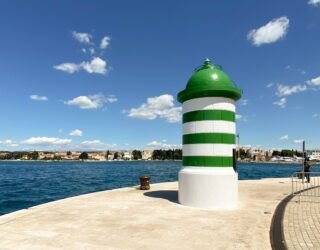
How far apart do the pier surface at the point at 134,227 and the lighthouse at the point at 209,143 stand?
667 mm

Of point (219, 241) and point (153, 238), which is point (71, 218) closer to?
point (153, 238)

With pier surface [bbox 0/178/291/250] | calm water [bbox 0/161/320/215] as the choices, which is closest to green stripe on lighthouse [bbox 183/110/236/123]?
pier surface [bbox 0/178/291/250]

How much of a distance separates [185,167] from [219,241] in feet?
16.1

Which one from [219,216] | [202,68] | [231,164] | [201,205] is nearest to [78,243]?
[219,216]

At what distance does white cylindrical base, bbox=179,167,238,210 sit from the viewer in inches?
410

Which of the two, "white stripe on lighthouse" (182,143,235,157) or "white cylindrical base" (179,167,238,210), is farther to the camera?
"white stripe on lighthouse" (182,143,235,157)

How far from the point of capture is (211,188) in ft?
34.3

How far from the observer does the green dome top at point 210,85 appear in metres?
10.9

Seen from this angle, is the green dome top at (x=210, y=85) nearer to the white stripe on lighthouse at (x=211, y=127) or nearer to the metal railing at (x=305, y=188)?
the white stripe on lighthouse at (x=211, y=127)

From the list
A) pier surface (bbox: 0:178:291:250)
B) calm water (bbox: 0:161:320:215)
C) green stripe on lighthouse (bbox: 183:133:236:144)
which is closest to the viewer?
pier surface (bbox: 0:178:291:250)

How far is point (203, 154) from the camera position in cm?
1081

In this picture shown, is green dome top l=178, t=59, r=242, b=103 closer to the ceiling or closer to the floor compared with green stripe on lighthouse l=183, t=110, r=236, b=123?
closer to the ceiling

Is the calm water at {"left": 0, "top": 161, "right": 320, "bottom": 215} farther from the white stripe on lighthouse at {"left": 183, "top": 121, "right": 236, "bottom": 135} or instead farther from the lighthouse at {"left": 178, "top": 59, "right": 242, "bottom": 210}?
the white stripe on lighthouse at {"left": 183, "top": 121, "right": 236, "bottom": 135}

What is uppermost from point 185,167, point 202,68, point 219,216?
point 202,68
